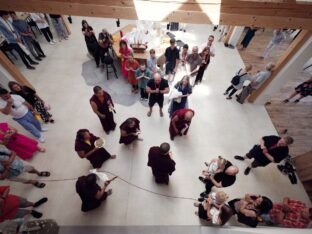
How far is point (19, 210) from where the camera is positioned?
3346mm

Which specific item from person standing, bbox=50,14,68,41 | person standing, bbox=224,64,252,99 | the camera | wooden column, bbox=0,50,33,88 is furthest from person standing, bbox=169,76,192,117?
person standing, bbox=50,14,68,41

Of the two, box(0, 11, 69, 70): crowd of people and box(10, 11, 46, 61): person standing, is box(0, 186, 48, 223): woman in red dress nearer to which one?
box(0, 11, 69, 70): crowd of people

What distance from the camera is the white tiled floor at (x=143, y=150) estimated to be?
3791 mm

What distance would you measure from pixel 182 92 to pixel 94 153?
8.13 feet

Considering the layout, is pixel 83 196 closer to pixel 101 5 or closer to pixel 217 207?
pixel 217 207

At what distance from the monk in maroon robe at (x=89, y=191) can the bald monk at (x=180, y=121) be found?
7.05 feet

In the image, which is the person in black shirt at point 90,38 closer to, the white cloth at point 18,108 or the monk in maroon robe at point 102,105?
the monk in maroon robe at point 102,105

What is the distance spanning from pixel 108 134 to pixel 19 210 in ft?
7.65

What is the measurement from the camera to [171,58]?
578cm

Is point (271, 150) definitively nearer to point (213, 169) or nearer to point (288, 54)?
point (213, 169)

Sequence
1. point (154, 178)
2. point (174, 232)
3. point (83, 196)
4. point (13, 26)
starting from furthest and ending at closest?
point (13, 26), point (154, 178), point (174, 232), point (83, 196)

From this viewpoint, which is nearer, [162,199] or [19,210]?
[19,210]

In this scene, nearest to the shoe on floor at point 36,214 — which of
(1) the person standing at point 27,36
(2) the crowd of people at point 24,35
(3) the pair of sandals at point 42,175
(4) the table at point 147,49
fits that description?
(3) the pair of sandals at point 42,175

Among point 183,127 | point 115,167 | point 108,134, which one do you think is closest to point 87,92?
point 108,134
